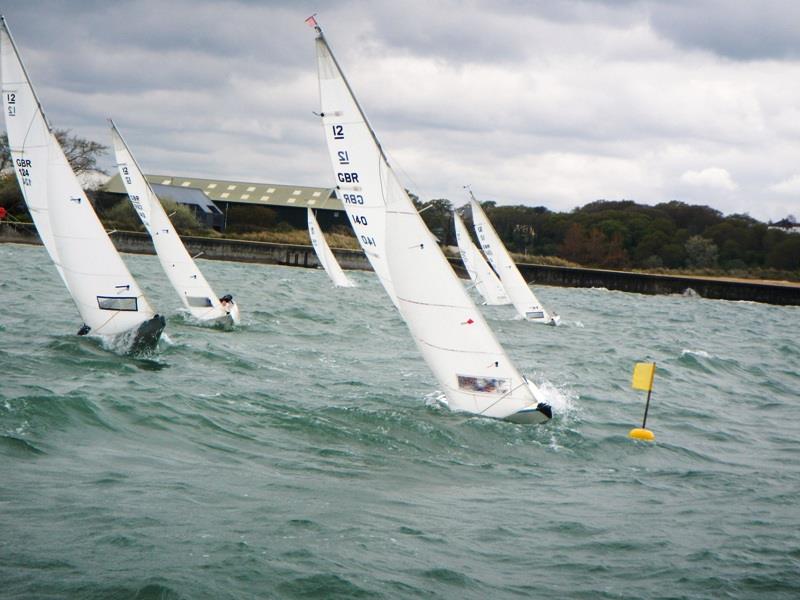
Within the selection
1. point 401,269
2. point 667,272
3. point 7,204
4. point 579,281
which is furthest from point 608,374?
point 667,272

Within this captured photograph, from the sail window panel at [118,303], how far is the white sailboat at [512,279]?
1811 centimetres

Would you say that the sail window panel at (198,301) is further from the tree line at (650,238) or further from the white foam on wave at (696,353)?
the tree line at (650,238)

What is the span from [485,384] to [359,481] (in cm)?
386

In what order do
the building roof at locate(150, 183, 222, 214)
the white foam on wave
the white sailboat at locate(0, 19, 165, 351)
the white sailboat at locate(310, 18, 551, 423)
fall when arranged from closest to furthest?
1. the white sailboat at locate(310, 18, 551, 423)
2. the white sailboat at locate(0, 19, 165, 351)
3. the white foam on wave
4. the building roof at locate(150, 183, 222, 214)

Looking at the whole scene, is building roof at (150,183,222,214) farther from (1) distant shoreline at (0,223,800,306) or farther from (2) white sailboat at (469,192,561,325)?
(2) white sailboat at (469,192,561,325)

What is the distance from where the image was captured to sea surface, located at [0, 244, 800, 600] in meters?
7.55

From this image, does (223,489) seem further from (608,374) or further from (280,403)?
(608,374)

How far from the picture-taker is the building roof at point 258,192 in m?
85.6

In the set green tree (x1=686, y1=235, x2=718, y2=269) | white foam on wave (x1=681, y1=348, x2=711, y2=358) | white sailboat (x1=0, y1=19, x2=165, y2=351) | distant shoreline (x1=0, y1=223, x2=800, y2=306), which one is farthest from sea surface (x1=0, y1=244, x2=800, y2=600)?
green tree (x1=686, y1=235, x2=718, y2=269)

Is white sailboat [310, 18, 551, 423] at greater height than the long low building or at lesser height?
lesser

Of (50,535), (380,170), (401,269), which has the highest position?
(380,170)

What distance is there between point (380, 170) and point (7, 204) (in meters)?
58.4

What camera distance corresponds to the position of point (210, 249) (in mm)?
66125

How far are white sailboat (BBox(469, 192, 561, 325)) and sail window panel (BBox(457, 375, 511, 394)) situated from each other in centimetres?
1977
